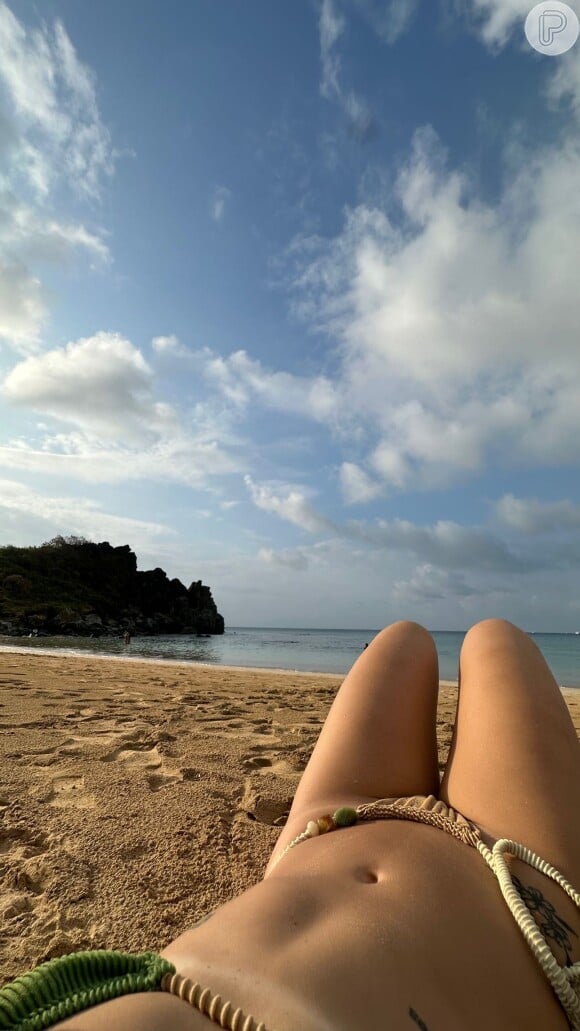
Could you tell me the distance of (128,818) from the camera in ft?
7.39

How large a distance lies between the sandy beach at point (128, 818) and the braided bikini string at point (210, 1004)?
96 cm

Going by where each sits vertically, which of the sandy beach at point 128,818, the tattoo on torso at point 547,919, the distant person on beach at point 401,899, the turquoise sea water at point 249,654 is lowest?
the turquoise sea water at point 249,654

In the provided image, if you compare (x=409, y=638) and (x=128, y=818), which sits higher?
(x=409, y=638)

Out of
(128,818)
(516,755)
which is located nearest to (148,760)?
(128,818)

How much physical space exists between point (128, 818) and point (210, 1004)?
71.4 inches

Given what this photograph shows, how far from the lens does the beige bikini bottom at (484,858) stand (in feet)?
2.19

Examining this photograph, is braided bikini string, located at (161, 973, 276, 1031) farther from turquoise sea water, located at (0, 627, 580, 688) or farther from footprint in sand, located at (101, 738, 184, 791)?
turquoise sea water, located at (0, 627, 580, 688)

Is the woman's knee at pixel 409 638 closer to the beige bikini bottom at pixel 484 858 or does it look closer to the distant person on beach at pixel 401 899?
the distant person on beach at pixel 401 899

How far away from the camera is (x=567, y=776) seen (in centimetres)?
135

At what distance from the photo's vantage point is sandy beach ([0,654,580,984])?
157 centimetres

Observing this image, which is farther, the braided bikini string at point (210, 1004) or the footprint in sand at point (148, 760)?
the footprint in sand at point (148, 760)

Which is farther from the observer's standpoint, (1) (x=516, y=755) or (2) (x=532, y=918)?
(1) (x=516, y=755)

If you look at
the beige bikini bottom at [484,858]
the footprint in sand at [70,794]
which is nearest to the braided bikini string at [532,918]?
the beige bikini bottom at [484,858]

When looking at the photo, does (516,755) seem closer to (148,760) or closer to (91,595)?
(148,760)
